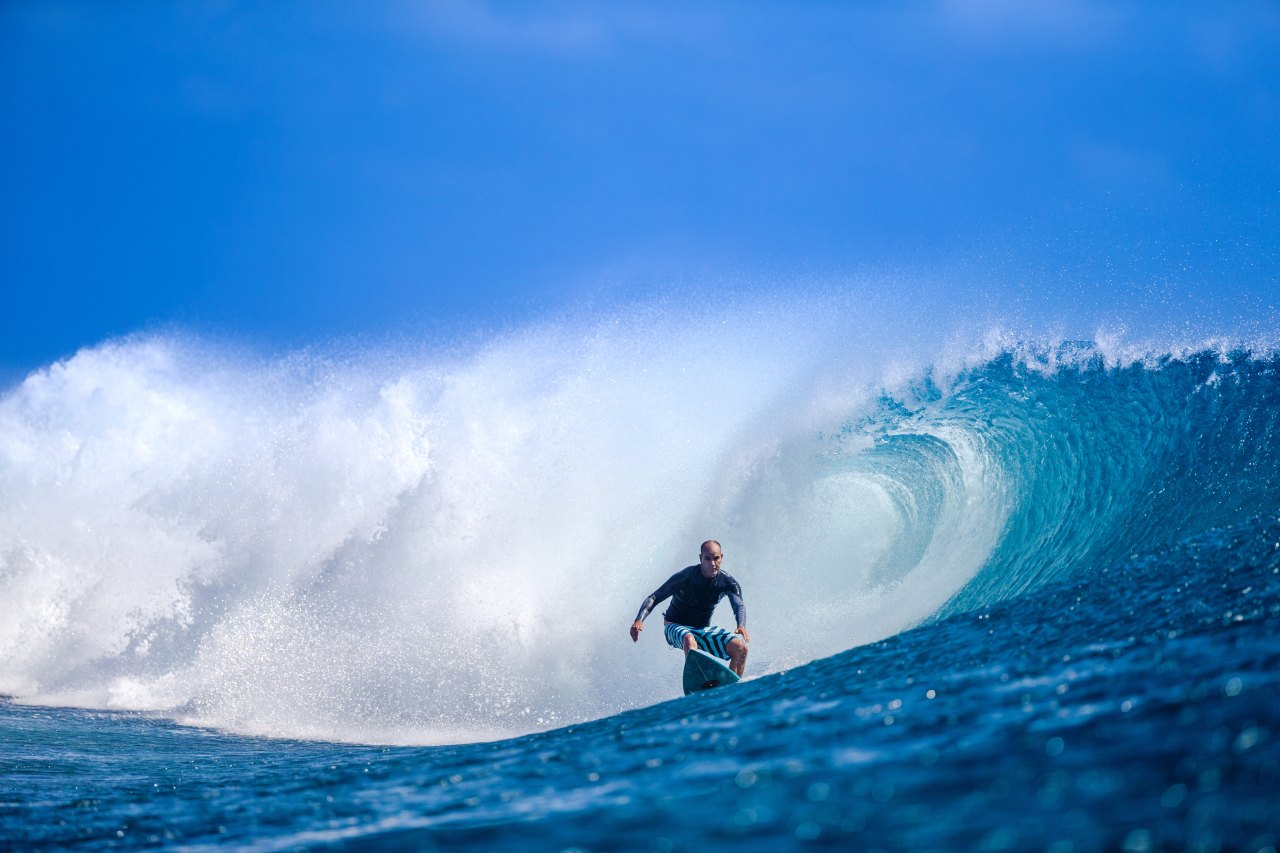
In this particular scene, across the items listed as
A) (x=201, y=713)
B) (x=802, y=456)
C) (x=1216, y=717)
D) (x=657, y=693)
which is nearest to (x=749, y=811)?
(x=1216, y=717)

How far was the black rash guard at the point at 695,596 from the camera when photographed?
345 inches

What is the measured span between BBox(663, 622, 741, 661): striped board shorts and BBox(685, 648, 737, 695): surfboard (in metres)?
0.51

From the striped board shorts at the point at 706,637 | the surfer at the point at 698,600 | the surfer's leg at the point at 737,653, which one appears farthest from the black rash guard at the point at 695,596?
the surfer's leg at the point at 737,653

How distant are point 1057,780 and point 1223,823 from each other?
1.38ft

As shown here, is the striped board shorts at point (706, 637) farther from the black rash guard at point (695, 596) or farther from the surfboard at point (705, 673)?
the surfboard at point (705, 673)

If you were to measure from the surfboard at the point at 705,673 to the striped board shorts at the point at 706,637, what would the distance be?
1.66 ft

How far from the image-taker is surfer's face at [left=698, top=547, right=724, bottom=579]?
8.60m

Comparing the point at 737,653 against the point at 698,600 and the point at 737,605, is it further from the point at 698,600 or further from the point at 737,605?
the point at 698,600

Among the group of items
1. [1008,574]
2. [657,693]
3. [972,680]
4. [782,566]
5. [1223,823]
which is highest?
[782,566]

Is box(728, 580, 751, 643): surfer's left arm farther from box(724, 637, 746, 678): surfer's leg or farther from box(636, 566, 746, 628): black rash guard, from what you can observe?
box(724, 637, 746, 678): surfer's leg

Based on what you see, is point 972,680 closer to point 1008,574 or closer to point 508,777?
point 508,777

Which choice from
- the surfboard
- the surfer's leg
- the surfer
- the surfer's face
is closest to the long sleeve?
the surfer

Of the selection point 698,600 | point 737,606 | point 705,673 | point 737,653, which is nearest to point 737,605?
point 737,606

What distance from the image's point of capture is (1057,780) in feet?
7.92
